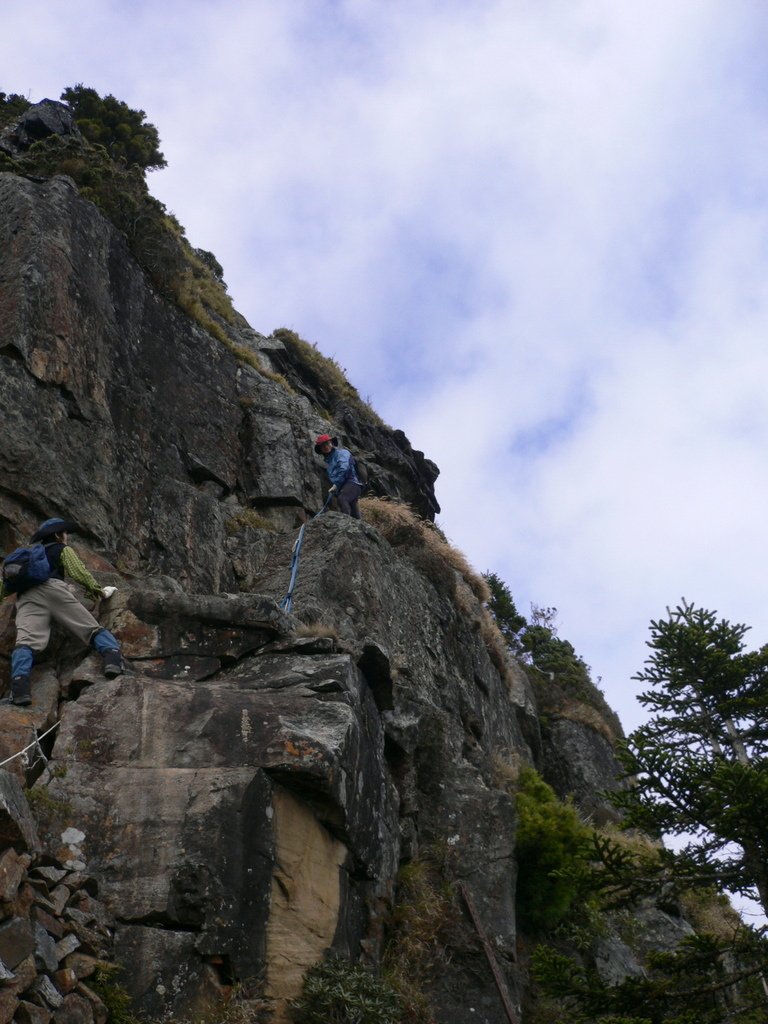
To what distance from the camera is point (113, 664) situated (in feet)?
34.8

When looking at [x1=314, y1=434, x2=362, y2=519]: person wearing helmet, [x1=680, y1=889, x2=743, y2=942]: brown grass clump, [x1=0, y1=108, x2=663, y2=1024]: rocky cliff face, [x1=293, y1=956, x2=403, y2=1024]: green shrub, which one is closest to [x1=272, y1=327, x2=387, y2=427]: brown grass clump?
[x1=0, y1=108, x2=663, y2=1024]: rocky cliff face

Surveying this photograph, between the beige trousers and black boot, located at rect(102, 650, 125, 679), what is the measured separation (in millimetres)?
350

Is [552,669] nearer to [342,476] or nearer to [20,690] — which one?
[342,476]

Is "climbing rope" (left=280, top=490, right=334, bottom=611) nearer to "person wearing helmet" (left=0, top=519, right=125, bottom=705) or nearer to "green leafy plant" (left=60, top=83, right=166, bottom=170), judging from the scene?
"person wearing helmet" (left=0, top=519, right=125, bottom=705)

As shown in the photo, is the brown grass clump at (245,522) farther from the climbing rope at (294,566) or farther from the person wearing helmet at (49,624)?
the person wearing helmet at (49,624)

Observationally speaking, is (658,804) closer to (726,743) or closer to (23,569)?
(726,743)

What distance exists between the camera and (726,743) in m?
12.7

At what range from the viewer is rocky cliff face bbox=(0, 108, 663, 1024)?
29.8 feet

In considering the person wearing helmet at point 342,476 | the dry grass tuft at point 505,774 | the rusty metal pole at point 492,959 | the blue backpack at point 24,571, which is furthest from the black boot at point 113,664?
the person wearing helmet at point 342,476

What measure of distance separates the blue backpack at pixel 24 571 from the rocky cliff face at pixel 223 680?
52 cm

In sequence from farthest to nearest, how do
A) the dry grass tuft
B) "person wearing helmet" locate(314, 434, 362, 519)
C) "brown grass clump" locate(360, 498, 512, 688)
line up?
"brown grass clump" locate(360, 498, 512, 688), "person wearing helmet" locate(314, 434, 362, 519), the dry grass tuft

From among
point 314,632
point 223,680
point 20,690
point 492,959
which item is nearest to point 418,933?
point 492,959

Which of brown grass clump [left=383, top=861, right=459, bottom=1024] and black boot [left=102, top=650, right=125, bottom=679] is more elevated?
black boot [left=102, top=650, right=125, bottom=679]

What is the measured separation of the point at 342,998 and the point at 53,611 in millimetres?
4926
